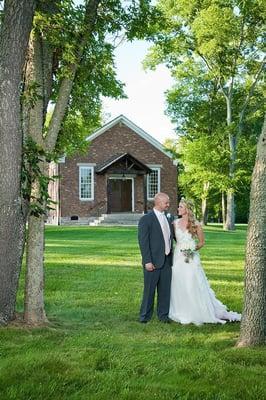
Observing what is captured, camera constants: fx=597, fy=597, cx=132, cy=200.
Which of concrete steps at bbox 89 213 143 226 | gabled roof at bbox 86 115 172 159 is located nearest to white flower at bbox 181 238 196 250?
concrete steps at bbox 89 213 143 226

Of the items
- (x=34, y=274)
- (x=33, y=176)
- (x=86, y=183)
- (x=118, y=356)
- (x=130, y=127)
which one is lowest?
(x=118, y=356)

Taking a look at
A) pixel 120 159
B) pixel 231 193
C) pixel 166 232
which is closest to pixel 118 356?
pixel 166 232

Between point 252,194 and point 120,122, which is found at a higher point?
point 120,122

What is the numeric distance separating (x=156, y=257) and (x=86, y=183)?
3113cm

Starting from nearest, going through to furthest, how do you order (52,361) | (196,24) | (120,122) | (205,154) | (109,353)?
1. (52,361)
2. (109,353)
3. (196,24)
4. (205,154)
5. (120,122)

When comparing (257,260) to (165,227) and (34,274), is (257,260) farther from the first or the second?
(34,274)

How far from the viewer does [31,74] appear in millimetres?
7945

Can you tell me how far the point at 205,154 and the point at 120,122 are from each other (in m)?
6.72

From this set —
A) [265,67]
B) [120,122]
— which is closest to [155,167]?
[120,122]

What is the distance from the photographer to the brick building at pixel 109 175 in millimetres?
38969

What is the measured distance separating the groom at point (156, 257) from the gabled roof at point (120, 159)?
29.7 metres

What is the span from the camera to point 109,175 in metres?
39.8

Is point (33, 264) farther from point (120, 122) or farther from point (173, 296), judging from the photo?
point (120, 122)

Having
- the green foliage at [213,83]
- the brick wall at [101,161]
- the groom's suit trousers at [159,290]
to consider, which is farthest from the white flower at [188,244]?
the brick wall at [101,161]
